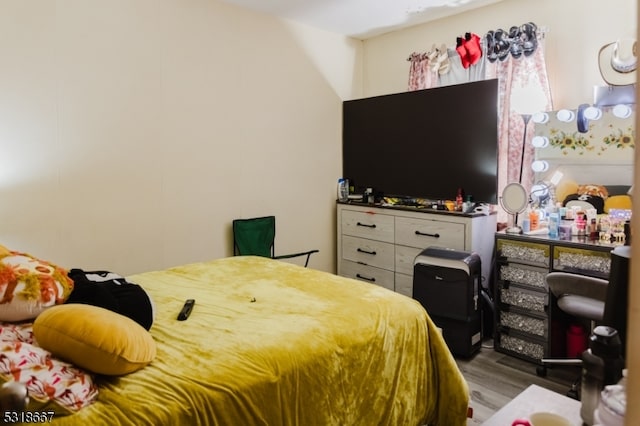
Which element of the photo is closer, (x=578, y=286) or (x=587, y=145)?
(x=578, y=286)

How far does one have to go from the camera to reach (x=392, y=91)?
4.43 m

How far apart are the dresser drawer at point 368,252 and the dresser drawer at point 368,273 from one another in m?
0.04

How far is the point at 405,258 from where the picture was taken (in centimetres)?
380

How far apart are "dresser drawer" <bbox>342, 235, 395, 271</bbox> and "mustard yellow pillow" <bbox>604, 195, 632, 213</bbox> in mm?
1609

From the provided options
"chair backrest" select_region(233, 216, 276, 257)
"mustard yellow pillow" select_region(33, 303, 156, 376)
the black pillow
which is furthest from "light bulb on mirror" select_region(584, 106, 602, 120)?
"mustard yellow pillow" select_region(33, 303, 156, 376)

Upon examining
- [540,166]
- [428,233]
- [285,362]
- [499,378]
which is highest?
[540,166]

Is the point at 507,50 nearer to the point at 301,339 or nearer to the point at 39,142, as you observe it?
the point at 301,339

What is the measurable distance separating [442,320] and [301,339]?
1.77 metres

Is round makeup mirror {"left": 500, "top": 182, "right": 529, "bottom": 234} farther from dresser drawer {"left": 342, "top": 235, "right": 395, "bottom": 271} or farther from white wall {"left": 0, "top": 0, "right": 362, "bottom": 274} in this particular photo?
white wall {"left": 0, "top": 0, "right": 362, "bottom": 274}

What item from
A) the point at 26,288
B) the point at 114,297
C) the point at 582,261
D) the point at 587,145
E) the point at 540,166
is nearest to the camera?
the point at 26,288

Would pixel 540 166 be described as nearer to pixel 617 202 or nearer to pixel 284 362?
pixel 617 202

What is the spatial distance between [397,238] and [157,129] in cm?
210

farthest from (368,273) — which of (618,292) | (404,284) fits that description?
(618,292)

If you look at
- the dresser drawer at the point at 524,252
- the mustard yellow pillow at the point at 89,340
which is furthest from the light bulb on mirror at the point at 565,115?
the mustard yellow pillow at the point at 89,340
